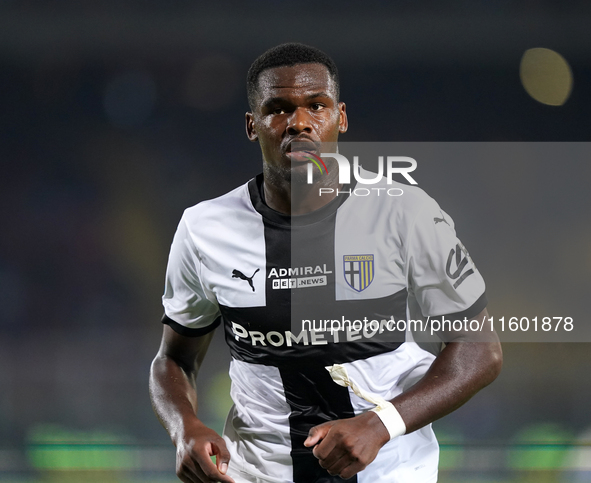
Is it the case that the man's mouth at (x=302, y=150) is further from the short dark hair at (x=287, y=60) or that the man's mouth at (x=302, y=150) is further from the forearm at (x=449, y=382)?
the forearm at (x=449, y=382)

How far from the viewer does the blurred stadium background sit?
91.9 inches

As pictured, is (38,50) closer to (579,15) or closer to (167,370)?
(167,370)

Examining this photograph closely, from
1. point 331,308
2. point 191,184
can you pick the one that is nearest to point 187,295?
point 331,308

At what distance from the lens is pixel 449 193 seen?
228 cm

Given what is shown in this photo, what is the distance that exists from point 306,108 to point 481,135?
52.0 inches

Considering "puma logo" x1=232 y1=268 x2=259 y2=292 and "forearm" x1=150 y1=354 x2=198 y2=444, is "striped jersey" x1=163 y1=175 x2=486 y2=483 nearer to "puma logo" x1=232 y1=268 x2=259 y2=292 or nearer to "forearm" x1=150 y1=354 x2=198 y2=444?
"puma logo" x1=232 y1=268 x2=259 y2=292

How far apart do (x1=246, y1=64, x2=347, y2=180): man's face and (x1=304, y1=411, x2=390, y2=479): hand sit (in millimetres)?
525

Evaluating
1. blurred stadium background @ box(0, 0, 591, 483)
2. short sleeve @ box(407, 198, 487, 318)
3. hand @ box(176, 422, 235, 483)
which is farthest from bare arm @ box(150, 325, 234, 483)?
blurred stadium background @ box(0, 0, 591, 483)

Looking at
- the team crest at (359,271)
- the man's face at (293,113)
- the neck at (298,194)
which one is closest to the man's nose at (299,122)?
the man's face at (293,113)

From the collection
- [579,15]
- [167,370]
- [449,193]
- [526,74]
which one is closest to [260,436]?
[167,370]

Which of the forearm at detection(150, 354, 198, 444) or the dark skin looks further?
the forearm at detection(150, 354, 198, 444)

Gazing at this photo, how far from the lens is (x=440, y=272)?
1.22m

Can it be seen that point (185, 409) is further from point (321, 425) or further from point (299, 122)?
point (299, 122)

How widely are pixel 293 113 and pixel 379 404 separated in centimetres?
61
